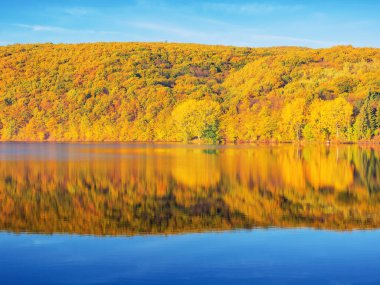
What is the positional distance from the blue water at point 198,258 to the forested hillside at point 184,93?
7928 centimetres

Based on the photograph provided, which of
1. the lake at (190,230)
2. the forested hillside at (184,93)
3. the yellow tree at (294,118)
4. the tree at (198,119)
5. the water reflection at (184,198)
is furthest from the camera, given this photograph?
the tree at (198,119)

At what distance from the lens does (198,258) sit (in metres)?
14.5

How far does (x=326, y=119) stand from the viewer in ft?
310

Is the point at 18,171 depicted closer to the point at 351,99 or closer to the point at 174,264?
the point at 174,264

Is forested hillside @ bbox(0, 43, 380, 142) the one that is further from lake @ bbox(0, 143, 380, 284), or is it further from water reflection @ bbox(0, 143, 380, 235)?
lake @ bbox(0, 143, 380, 284)

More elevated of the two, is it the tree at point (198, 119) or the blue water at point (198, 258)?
the blue water at point (198, 258)

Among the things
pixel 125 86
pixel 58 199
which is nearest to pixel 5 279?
pixel 58 199

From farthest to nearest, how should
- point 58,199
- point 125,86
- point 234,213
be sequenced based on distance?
point 125,86 → point 58,199 → point 234,213

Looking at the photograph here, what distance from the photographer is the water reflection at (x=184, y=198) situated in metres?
19.4

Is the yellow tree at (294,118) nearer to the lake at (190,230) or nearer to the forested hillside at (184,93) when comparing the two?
the forested hillside at (184,93)

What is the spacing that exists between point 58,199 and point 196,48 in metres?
162

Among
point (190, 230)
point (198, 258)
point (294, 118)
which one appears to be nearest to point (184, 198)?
point (190, 230)

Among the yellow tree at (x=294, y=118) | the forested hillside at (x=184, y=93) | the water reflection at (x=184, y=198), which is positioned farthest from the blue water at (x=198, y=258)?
the yellow tree at (x=294, y=118)

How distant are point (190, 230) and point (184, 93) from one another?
388 ft
